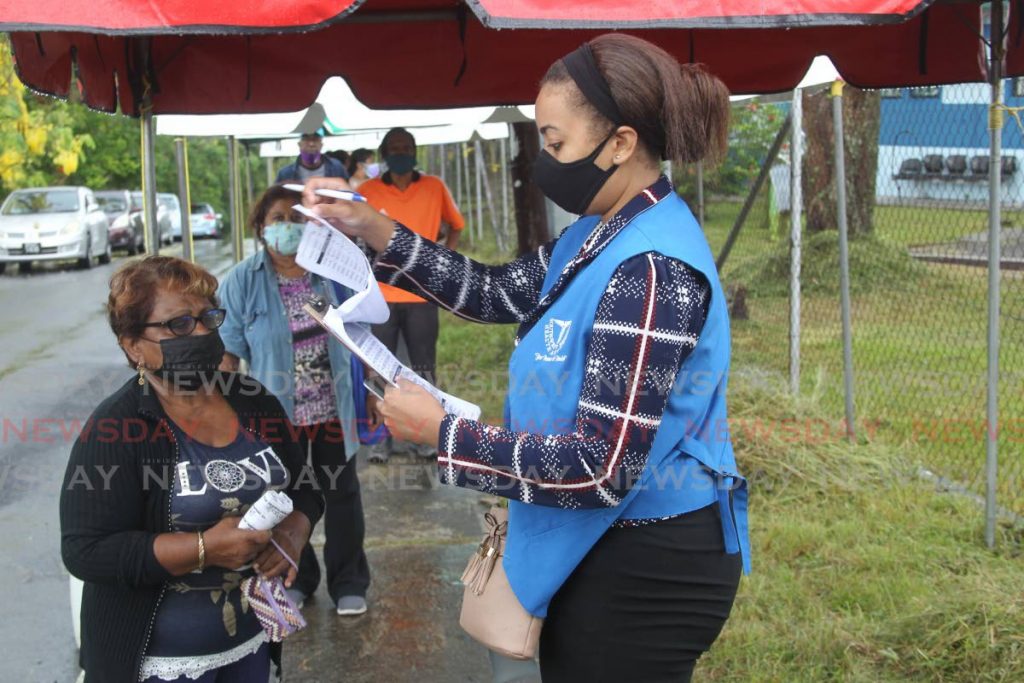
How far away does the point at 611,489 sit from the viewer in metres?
1.91

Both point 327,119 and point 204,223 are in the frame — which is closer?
point 327,119

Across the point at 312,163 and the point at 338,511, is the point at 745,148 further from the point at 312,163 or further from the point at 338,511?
the point at 338,511

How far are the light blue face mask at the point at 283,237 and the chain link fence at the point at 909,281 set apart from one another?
5.69 ft

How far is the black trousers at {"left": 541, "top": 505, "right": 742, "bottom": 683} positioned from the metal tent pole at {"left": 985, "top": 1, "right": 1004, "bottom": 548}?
101 inches

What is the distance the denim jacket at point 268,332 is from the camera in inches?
173

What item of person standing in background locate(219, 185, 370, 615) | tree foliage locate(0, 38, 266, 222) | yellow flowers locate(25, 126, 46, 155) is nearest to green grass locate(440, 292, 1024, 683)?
person standing in background locate(219, 185, 370, 615)

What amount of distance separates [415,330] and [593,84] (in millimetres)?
4700

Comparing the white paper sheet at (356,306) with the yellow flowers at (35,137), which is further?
the yellow flowers at (35,137)

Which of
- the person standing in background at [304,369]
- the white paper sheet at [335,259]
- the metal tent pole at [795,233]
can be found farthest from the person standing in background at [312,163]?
the white paper sheet at [335,259]

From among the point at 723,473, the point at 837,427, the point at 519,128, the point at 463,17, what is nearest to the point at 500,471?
the point at 723,473

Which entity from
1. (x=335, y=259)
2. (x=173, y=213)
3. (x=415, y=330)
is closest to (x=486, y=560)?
(x=335, y=259)

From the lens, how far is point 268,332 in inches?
172

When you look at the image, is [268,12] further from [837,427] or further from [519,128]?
[519,128]

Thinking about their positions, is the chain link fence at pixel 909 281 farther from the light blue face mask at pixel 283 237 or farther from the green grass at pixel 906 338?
the light blue face mask at pixel 283 237
